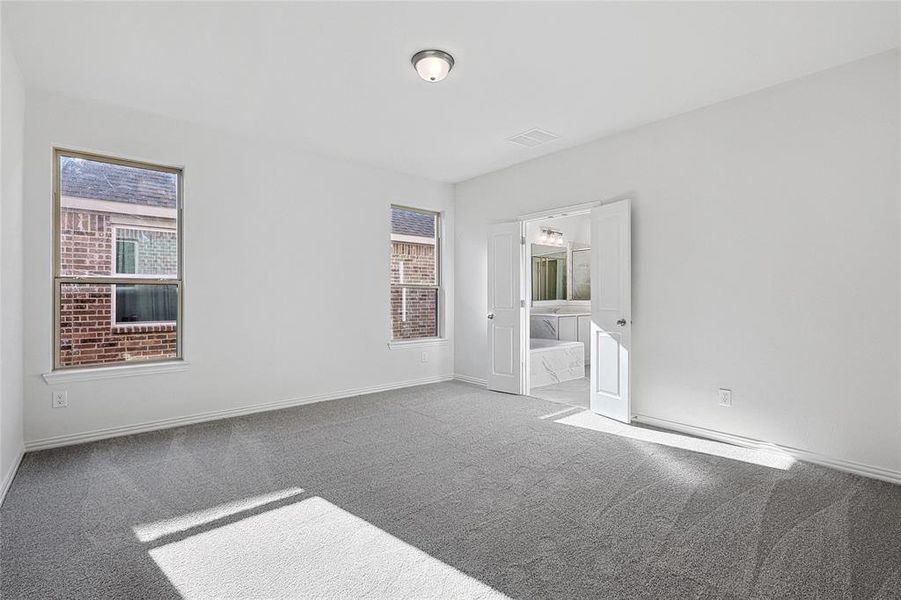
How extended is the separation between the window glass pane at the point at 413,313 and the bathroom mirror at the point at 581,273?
10.5 ft

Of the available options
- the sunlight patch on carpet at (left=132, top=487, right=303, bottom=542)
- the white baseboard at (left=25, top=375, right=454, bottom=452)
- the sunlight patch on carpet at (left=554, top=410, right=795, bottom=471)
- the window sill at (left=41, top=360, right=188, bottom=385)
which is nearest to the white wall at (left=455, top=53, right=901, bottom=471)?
the sunlight patch on carpet at (left=554, top=410, right=795, bottom=471)

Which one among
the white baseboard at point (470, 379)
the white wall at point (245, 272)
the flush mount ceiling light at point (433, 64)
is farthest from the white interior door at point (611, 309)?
the white wall at point (245, 272)

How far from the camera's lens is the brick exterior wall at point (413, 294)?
5590mm

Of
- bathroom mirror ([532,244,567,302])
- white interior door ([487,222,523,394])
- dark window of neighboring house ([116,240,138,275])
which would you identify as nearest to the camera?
dark window of neighboring house ([116,240,138,275])

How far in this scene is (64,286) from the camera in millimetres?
3469

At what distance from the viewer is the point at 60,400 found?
3.38m

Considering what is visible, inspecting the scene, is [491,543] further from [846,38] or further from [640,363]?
[846,38]

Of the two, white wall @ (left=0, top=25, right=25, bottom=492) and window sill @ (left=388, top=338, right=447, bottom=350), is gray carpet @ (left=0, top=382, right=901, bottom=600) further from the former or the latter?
window sill @ (left=388, top=338, right=447, bottom=350)

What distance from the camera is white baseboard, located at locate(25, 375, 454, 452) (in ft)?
11.0

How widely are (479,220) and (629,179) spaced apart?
203cm

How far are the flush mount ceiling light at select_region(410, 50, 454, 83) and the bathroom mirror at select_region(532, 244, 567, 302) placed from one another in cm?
545

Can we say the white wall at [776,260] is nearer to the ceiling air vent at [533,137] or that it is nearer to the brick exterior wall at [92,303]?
the ceiling air vent at [533,137]

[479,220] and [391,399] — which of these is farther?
[479,220]

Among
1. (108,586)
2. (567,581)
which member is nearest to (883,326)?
(567,581)
